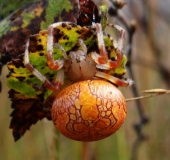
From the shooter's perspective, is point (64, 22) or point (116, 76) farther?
point (116, 76)

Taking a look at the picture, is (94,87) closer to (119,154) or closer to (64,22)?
(64,22)

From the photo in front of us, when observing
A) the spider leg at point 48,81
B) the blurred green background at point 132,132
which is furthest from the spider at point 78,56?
the blurred green background at point 132,132

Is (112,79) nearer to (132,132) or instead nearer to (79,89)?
(79,89)

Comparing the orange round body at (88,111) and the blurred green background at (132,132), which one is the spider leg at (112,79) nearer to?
the orange round body at (88,111)

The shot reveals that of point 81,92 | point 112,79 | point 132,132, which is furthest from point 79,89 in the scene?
point 132,132

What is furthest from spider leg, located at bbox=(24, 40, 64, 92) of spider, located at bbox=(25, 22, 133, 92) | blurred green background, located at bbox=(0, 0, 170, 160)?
blurred green background, located at bbox=(0, 0, 170, 160)

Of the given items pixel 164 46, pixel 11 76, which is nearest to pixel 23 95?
pixel 11 76

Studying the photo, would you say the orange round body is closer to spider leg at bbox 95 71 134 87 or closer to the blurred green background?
spider leg at bbox 95 71 134 87
